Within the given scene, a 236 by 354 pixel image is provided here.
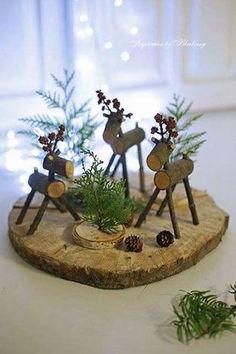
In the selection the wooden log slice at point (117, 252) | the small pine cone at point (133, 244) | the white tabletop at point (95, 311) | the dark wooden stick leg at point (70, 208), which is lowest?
the white tabletop at point (95, 311)

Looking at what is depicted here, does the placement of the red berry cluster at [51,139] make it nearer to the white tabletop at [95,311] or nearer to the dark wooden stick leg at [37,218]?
the dark wooden stick leg at [37,218]

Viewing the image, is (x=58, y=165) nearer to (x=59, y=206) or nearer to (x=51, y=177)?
(x=51, y=177)

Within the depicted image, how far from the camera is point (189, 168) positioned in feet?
3.35

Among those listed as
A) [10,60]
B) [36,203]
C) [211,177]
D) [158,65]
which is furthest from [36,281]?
[158,65]

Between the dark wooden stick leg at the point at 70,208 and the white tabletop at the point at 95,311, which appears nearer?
the white tabletop at the point at 95,311

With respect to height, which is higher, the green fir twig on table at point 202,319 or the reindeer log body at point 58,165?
the reindeer log body at point 58,165

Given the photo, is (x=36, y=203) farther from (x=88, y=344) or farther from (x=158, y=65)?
(x=158, y=65)

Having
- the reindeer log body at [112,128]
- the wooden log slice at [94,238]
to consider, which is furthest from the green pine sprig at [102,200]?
the reindeer log body at [112,128]

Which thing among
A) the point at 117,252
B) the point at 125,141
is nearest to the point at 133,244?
the point at 117,252

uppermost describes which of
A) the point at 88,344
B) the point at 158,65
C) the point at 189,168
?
the point at 158,65

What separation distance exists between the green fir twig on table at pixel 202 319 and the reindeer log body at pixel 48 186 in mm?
309

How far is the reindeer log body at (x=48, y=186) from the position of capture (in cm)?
101

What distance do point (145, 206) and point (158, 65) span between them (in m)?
0.79

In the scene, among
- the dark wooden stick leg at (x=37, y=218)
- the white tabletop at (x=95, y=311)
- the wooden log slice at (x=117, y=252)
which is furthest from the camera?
the dark wooden stick leg at (x=37, y=218)
